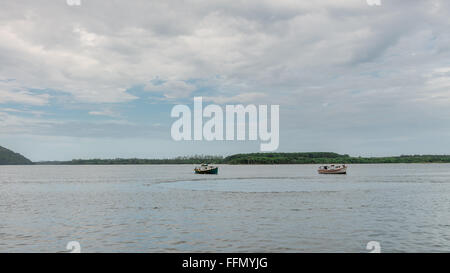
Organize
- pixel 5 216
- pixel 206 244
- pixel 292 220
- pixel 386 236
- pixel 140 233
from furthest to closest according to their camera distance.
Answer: pixel 5 216 → pixel 292 220 → pixel 140 233 → pixel 386 236 → pixel 206 244

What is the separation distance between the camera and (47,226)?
32.2m

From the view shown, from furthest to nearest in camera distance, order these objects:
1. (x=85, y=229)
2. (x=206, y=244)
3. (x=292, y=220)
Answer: (x=292, y=220), (x=85, y=229), (x=206, y=244)

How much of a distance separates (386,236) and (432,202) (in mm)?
26159

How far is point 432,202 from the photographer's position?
4794 centimetres

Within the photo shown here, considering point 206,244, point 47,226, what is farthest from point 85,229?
point 206,244

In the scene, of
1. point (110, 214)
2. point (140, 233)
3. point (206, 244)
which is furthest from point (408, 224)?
point (110, 214)

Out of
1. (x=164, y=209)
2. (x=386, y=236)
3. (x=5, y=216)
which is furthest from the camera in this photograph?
(x=164, y=209)

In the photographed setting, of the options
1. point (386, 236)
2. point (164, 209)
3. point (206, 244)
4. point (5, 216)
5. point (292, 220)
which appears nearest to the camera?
point (206, 244)

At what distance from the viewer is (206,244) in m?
24.6

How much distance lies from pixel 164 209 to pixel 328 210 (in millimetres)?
18481

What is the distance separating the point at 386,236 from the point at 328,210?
14032mm

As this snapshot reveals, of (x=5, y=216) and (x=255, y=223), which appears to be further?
(x=5, y=216)
